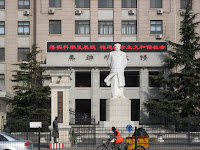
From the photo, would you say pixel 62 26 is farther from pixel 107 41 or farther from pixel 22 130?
pixel 22 130

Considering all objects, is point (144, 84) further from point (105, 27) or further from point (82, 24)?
point (82, 24)

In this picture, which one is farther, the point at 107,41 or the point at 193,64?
the point at 107,41

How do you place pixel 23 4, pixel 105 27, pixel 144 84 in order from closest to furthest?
pixel 144 84 → pixel 105 27 → pixel 23 4

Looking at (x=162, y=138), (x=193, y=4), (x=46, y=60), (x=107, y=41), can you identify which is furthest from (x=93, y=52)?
(x=162, y=138)

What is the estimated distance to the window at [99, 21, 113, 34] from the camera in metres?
41.8

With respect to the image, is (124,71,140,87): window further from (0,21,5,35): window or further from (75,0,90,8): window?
(0,21,5,35): window

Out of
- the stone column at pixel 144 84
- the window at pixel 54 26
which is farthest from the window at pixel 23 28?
the stone column at pixel 144 84

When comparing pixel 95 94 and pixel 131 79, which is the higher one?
pixel 131 79

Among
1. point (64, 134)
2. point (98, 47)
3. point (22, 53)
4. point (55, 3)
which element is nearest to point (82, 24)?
point (55, 3)

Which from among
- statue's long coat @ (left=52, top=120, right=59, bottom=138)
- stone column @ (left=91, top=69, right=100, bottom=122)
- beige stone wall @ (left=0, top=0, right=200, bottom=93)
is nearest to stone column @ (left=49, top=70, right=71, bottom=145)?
statue's long coat @ (left=52, top=120, right=59, bottom=138)

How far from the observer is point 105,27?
137 feet

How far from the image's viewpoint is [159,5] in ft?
138

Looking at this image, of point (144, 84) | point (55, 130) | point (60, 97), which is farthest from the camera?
point (144, 84)

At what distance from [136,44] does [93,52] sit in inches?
160
